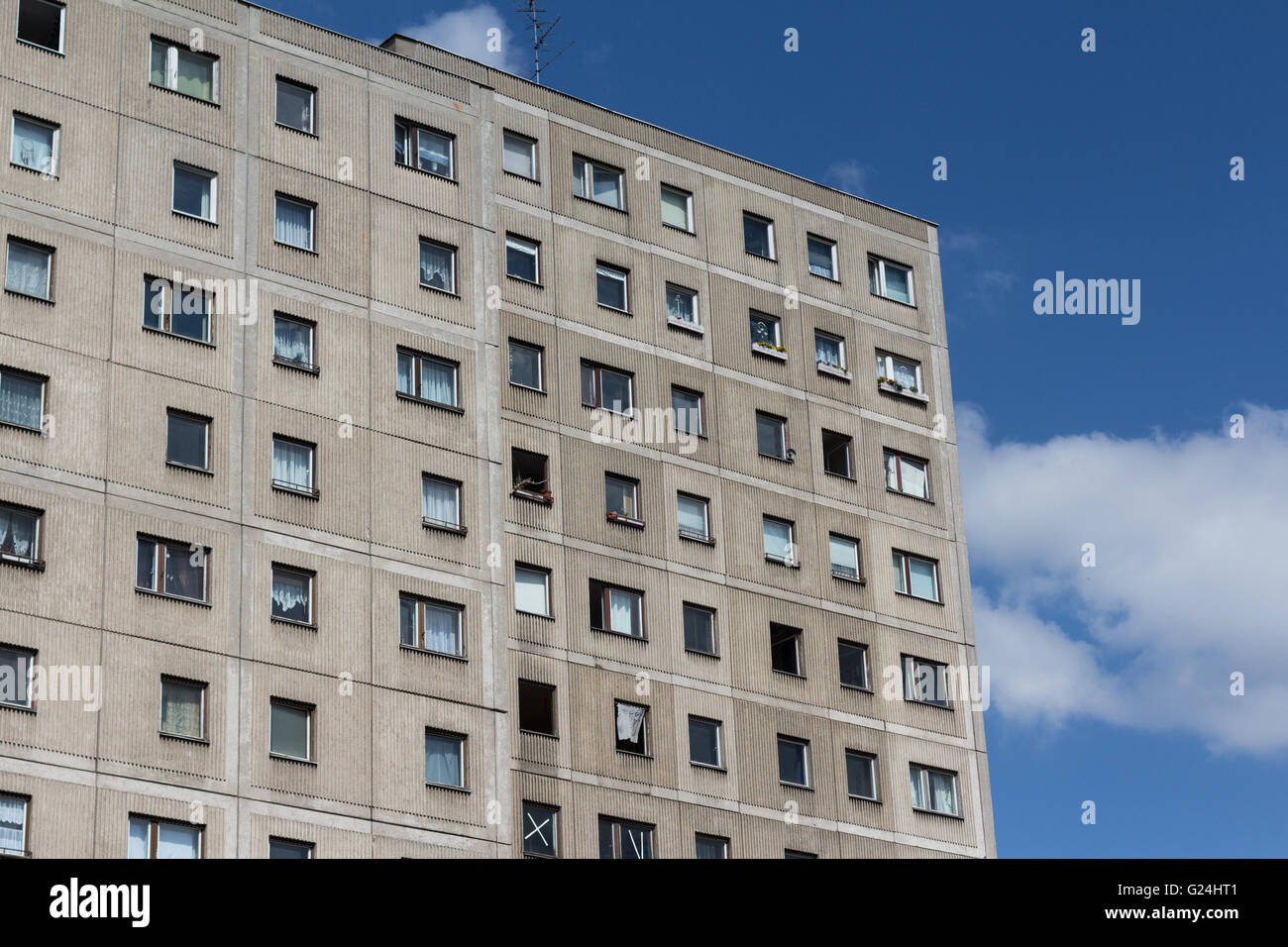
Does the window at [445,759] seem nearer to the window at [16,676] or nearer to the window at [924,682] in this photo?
the window at [16,676]

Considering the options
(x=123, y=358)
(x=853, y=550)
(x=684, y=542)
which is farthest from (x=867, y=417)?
(x=123, y=358)

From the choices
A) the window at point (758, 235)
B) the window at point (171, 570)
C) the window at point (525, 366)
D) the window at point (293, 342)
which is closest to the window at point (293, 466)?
the window at point (293, 342)

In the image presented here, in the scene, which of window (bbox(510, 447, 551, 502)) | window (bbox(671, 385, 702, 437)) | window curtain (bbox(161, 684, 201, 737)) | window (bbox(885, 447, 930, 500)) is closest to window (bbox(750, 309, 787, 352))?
window (bbox(671, 385, 702, 437))

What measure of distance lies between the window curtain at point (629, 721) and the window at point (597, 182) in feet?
54.2

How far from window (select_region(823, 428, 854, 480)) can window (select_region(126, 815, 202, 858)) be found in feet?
87.7

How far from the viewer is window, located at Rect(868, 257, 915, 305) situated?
3009 inches

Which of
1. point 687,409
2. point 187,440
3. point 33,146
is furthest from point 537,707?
point 33,146

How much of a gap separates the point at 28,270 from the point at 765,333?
987 inches

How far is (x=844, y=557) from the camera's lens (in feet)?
232

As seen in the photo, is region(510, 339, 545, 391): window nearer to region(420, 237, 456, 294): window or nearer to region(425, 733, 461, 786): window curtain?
region(420, 237, 456, 294): window

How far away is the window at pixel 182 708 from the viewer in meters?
53.8

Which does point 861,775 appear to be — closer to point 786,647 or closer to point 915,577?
point 786,647

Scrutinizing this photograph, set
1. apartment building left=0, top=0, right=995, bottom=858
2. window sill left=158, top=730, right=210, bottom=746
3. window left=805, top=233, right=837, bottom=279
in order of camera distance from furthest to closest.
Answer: window left=805, top=233, right=837, bottom=279
apartment building left=0, top=0, right=995, bottom=858
window sill left=158, top=730, right=210, bottom=746
